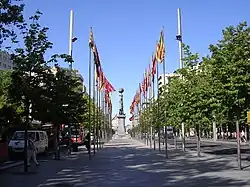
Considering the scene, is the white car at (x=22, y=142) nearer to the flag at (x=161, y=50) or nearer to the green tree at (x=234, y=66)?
the flag at (x=161, y=50)

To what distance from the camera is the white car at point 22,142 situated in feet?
107

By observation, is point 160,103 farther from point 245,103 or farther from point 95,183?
point 95,183

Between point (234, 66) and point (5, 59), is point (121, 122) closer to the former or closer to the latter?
point (5, 59)

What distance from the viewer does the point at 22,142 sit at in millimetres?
33250

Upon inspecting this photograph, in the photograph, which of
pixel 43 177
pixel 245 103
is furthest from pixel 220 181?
pixel 43 177

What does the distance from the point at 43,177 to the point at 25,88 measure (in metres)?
→ 5.00

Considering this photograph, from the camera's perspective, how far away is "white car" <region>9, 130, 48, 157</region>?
1278 inches

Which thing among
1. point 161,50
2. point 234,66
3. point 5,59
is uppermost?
point 5,59

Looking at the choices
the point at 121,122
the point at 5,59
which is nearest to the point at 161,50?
the point at 5,59

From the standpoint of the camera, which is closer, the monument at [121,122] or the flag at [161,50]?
the flag at [161,50]

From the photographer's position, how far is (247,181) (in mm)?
15680

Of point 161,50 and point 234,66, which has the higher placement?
point 161,50

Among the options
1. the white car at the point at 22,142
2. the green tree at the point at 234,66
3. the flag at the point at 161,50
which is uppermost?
the flag at the point at 161,50

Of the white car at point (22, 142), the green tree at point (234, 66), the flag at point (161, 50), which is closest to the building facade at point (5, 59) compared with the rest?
the white car at point (22, 142)
